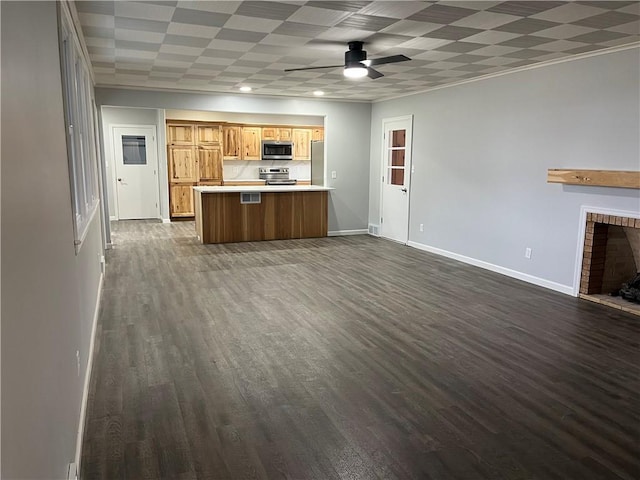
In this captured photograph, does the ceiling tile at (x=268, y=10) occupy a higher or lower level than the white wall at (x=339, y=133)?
higher

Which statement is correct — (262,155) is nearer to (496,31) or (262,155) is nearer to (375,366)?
(496,31)

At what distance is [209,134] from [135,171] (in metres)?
1.84

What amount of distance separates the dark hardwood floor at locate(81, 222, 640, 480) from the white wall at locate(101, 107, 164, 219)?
4940mm

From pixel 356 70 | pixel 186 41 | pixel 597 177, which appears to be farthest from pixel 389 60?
pixel 597 177

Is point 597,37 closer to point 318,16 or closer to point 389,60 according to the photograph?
point 389,60

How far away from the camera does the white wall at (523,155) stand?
14.9 feet

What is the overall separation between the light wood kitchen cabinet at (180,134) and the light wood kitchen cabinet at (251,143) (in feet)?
4.05

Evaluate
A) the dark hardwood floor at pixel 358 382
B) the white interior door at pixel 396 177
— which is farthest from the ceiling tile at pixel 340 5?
the white interior door at pixel 396 177

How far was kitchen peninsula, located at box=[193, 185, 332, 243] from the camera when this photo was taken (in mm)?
7641

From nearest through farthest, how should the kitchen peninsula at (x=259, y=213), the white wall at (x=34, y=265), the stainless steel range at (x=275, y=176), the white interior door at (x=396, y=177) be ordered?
the white wall at (x=34, y=265) < the kitchen peninsula at (x=259, y=213) < the white interior door at (x=396, y=177) < the stainless steel range at (x=275, y=176)

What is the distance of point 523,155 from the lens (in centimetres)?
552

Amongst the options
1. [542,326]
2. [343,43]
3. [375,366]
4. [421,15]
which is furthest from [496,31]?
[375,366]

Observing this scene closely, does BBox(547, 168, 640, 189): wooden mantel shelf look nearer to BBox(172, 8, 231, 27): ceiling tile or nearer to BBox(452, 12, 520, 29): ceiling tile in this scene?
BBox(452, 12, 520, 29): ceiling tile

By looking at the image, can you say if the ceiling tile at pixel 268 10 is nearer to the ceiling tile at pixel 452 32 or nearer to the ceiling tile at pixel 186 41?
the ceiling tile at pixel 186 41
